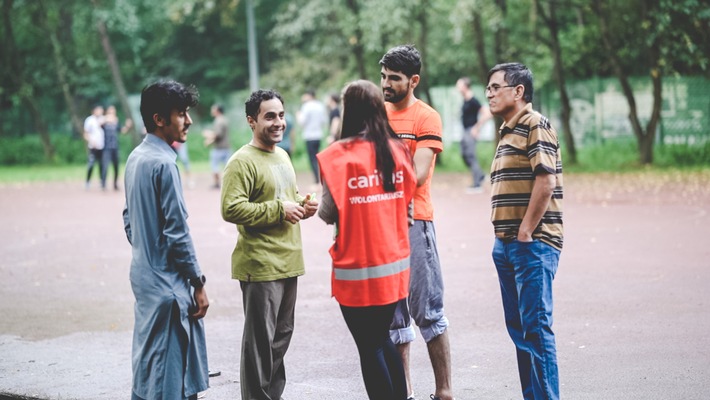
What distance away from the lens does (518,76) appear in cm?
500

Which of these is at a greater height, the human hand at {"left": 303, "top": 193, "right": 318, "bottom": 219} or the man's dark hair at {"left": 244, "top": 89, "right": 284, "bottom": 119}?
the man's dark hair at {"left": 244, "top": 89, "right": 284, "bottom": 119}

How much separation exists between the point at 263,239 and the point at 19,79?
3939 centimetres

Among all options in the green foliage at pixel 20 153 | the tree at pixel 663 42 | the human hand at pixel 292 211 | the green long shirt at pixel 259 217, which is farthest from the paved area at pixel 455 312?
the green foliage at pixel 20 153

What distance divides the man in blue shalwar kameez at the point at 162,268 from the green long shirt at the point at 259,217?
20.7 inches

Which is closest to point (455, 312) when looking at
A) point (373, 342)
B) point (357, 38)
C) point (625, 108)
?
point (373, 342)

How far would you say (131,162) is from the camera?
4.54m

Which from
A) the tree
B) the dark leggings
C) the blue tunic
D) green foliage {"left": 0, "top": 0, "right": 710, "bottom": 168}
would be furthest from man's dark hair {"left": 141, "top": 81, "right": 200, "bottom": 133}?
green foliage {"left": 0, "top": 0, "right": 710, "bottom": 168}

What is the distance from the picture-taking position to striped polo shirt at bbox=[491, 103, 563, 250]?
4.86 meters

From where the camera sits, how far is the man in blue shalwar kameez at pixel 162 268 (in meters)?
4.45

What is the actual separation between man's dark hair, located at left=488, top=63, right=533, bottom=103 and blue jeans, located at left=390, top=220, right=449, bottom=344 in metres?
0.92

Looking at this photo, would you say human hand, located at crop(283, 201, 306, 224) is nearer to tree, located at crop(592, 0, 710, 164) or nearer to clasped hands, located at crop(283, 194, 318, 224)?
clasped hands, located at crop(283, 194, 318, 224)

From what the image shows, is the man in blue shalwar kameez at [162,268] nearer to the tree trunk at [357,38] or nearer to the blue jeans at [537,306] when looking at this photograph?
the blue jeans at [537,306]

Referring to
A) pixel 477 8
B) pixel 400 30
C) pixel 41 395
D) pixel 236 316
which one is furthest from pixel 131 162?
pixel 400 30

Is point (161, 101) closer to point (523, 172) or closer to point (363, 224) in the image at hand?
point (363, 224)
